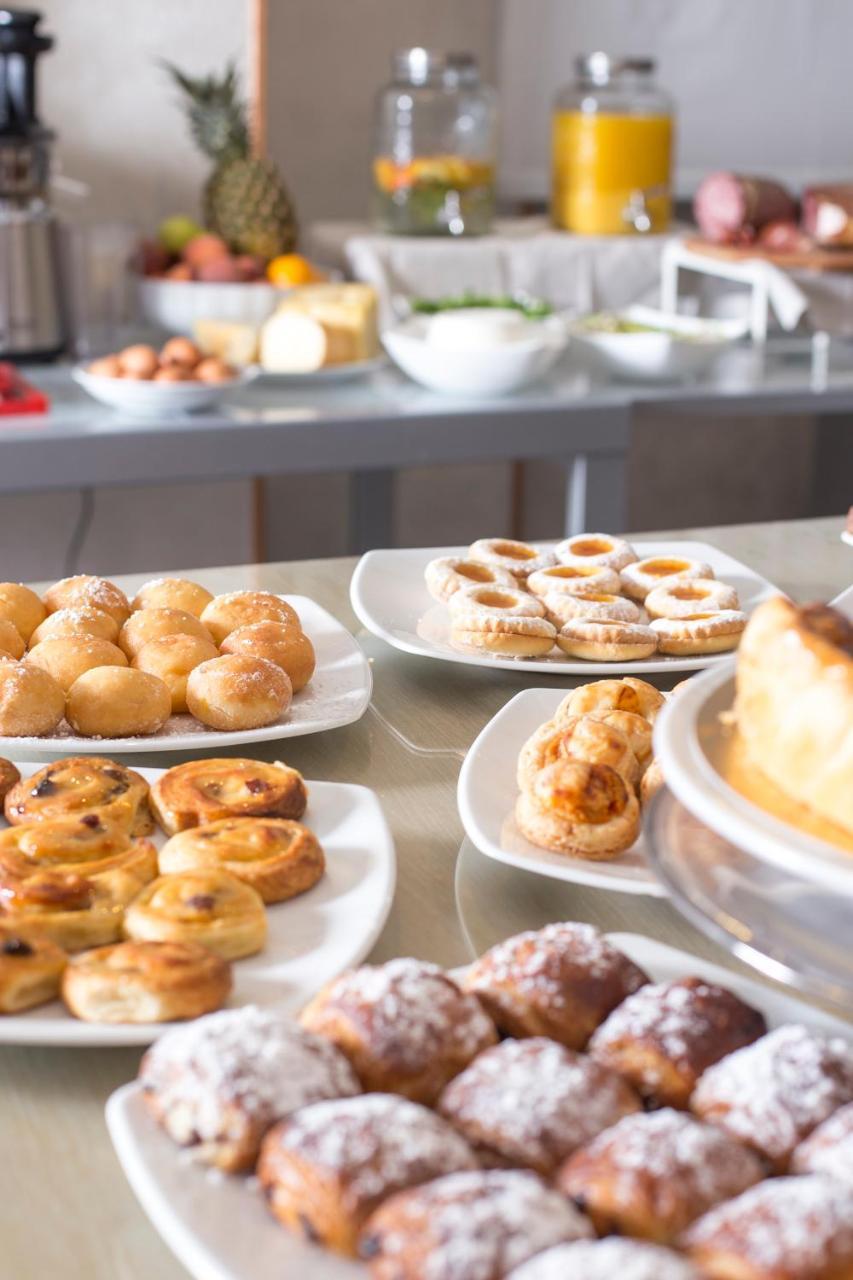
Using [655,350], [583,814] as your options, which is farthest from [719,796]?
[655,350]

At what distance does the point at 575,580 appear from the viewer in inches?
41.3

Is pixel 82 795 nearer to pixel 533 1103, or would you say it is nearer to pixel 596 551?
pixel 533 1103

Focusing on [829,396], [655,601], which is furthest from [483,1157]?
[829,396]

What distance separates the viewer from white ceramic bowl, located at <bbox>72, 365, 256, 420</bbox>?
6.45 ft

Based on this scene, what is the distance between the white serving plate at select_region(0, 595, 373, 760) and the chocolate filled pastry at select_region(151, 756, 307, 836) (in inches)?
3.2

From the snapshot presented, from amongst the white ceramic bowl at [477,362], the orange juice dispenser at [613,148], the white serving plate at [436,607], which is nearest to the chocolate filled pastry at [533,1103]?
the white serving plate at [436,607]

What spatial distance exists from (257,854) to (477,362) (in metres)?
1.50

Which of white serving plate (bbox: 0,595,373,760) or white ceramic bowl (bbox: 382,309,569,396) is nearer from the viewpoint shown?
white serving plate (bbox: 0,595,373,760)

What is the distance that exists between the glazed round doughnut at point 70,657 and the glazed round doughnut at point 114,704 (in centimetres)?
2

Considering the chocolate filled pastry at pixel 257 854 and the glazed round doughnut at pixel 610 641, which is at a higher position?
the chocolate filled pastry at pixel 257 854

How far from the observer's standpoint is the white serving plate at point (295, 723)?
0.83 m

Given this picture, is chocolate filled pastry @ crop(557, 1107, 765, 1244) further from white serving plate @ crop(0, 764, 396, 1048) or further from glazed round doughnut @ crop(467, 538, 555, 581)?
glazed round doughnut @ crop(467, 538, 555, 581)

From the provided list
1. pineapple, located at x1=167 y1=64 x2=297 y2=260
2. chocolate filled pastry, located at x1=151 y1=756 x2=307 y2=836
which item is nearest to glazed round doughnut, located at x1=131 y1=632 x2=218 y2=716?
chocolate filled pastry, located at x1=151 y1=756 x2=307 y2=836

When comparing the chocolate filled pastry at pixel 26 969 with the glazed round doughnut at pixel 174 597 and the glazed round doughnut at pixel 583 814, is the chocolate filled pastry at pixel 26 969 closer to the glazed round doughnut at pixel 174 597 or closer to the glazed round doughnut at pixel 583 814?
the glazed round doughnut at pixel 583 814
